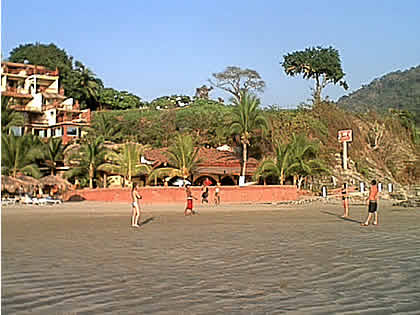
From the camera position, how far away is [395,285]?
6.70 metres

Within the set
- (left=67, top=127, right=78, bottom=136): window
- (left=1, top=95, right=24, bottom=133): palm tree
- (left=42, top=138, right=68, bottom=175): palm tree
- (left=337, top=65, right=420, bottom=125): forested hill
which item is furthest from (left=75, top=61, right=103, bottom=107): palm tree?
(left=337, top=65, right=420, bottom=125): forested hill

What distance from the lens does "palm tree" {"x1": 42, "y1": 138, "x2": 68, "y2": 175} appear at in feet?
124

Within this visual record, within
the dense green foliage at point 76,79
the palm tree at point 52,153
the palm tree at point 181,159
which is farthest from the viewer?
the dense green foliage at point 76,79

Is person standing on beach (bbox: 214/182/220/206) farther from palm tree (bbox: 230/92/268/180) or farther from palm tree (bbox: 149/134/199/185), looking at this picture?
palm tree (bbox: 230/92/268/180)

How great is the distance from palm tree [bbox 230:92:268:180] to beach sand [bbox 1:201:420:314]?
22323 millimetres

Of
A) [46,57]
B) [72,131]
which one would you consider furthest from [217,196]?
[46,57]

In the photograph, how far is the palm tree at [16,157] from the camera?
109 feet

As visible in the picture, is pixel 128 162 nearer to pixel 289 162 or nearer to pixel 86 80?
pixel 289 162

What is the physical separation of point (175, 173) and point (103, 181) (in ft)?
26.1

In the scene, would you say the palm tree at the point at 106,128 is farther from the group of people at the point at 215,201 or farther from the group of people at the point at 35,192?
the group of people at the point at 215,201

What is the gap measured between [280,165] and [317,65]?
26861mm

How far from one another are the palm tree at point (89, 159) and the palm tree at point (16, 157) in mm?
3004

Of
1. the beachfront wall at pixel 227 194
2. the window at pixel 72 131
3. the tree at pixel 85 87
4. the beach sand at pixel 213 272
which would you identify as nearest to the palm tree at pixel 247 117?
the beachfront wall at pixel 227 194

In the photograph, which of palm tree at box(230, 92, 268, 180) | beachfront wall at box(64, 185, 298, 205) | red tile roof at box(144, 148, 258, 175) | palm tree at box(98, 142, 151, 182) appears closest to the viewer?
beachfront wall at box(64, 185, 298, 205)
